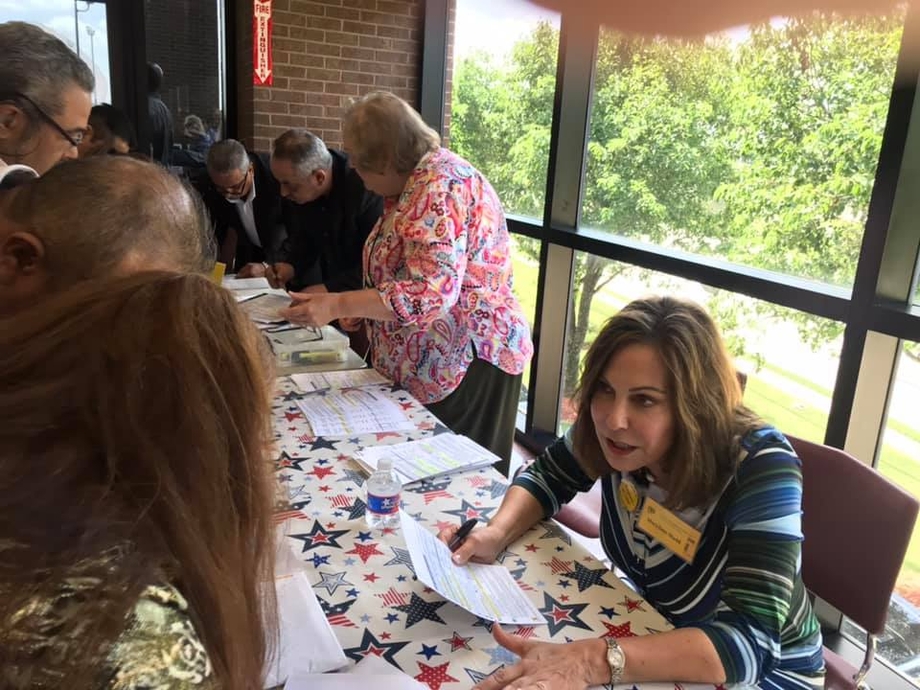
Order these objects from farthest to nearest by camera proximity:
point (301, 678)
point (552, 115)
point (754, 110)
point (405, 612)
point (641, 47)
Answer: point (552, 115)
point (754, 110)
point (405, 612)
point (301, 678)
point (641, 47)

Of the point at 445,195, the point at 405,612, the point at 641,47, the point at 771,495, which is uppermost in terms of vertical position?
the point at 641,47

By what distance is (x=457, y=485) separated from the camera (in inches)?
58.0

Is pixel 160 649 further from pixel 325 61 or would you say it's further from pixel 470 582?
pixel 325 61

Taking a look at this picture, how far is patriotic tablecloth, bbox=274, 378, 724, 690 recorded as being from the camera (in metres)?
0.99

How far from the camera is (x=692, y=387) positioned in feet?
3.87

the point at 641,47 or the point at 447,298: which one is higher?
the point at 641,47

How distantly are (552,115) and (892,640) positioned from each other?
8.41ft

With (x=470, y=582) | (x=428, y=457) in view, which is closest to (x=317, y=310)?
(x=428, y=457)

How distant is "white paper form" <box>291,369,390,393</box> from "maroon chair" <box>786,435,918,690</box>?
46.3 inches

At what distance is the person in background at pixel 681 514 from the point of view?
95 centimetres

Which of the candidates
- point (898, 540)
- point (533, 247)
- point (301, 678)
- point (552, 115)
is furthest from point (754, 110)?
point (301, 678)

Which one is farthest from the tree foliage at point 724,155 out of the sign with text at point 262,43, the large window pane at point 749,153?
the sign with text at point 262,43

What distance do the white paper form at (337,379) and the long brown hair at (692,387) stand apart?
969 millimetres

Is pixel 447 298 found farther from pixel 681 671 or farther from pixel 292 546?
pixel 681 671
